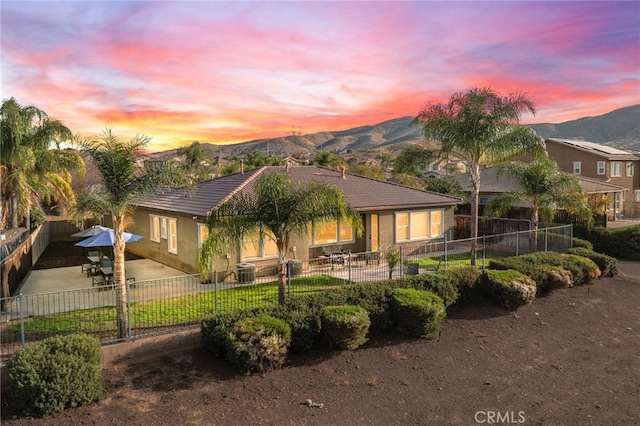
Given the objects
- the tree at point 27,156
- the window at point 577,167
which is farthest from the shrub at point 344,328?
the window at point 577,167

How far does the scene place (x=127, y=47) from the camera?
16.3 meters

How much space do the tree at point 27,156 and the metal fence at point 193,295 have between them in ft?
28.2

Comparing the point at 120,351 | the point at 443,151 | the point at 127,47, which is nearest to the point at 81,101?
the point at 127,47

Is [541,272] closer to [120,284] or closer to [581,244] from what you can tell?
[581,244]

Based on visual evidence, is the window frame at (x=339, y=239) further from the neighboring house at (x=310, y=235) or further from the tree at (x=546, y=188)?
the tree at (x=546, y=188)

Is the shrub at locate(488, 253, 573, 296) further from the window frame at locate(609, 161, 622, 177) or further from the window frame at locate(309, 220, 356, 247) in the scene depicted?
the window frame at locate(609, 161, 622, 177)

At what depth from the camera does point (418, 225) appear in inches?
941

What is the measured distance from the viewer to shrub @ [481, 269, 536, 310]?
13945mm

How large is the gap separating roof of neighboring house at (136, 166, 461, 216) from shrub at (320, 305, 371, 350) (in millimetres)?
8823

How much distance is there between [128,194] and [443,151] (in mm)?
13346

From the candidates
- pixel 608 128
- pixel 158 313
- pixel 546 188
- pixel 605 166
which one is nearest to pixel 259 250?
pixel 158 313

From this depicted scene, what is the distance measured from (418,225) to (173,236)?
11.8 metres

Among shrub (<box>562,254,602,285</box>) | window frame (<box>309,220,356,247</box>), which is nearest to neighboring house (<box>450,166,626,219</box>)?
window frame (<box>309,220,356,247</box>)

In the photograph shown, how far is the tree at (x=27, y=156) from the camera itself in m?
20.5
